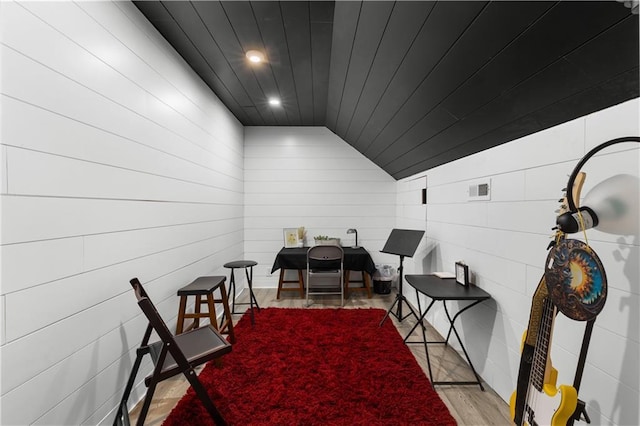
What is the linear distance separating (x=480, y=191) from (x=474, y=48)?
1060 millimetres

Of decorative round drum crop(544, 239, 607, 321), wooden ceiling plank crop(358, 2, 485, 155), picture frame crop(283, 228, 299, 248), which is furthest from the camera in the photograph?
picture frame crop(283, 228, 299, 248)

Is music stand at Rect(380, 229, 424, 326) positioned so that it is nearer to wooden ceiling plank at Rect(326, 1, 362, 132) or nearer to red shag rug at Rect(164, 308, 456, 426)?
red shag rug at Rect(164, 308, 456, 426)

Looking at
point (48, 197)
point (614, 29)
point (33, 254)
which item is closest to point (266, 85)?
point (48, 197)

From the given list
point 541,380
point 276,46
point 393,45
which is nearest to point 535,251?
point 541,380

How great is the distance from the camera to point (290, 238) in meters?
4.13

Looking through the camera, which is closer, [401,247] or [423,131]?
[423,131]

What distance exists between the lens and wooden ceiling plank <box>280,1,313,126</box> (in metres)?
1.75

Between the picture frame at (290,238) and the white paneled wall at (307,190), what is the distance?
0.35ft

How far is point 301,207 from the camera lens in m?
4.23

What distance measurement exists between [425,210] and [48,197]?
3107 mm

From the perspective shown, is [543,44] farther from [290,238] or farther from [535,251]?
[290,238]

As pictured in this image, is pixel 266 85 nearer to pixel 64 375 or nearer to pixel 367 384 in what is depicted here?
pixel 64 375

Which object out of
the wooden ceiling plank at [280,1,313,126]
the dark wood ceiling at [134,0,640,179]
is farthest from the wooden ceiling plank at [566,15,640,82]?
the wooden ceiling plank at [280,1,313,126]

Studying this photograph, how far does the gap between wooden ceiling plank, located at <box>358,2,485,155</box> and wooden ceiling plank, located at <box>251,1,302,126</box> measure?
0.93m
